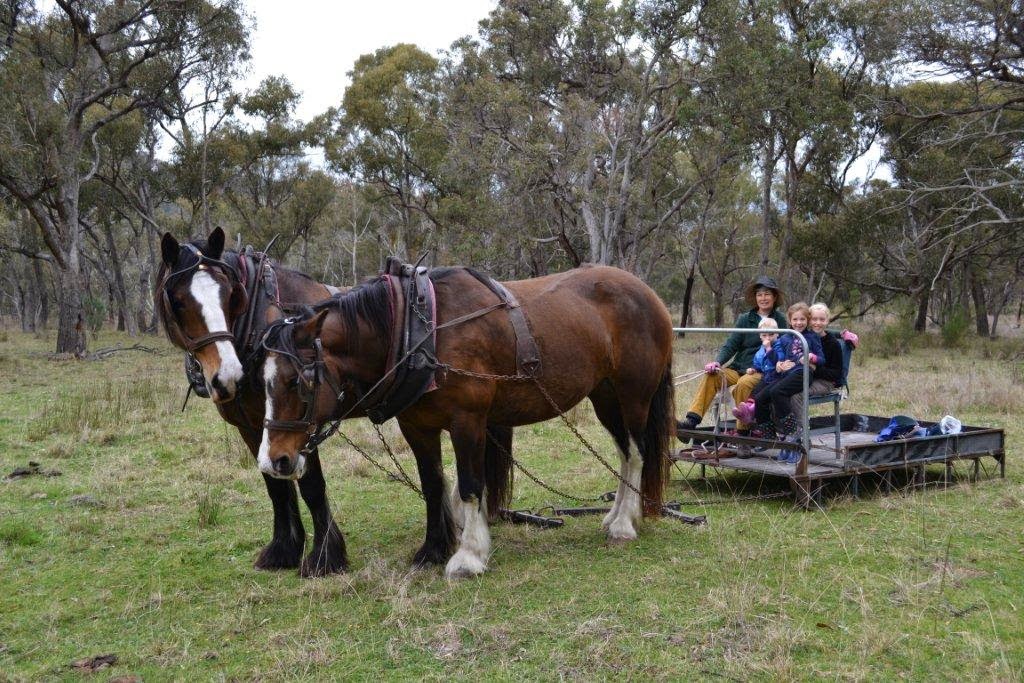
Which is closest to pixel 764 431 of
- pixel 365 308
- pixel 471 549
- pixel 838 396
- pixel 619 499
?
pixel 838 396

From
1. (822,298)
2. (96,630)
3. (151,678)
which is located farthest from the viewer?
(822,298)

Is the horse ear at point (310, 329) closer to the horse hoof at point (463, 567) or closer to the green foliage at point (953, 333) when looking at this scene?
the horse hoof at point (463, 567)

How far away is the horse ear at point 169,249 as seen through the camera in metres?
4.17

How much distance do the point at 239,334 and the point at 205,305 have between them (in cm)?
37

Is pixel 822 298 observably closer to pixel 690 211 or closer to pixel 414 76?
pixel 690 211

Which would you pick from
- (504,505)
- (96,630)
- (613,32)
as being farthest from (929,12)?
(96,630)

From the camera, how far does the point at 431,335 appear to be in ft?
14.7

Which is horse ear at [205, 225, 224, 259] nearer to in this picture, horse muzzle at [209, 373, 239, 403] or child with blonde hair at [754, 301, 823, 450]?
horse muzzle at [209, 373, 239, 403]

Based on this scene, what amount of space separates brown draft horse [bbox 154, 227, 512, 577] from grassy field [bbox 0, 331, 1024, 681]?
0.22 metres

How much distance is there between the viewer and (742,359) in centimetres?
700

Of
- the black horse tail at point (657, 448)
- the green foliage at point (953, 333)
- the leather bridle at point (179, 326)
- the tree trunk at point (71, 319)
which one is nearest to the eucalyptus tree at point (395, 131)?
the tree trunk at point (71, 319)

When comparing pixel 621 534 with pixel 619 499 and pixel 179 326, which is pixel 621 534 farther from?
pixel 179 326

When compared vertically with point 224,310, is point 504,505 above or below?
below

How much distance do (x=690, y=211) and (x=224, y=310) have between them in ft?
96.8
